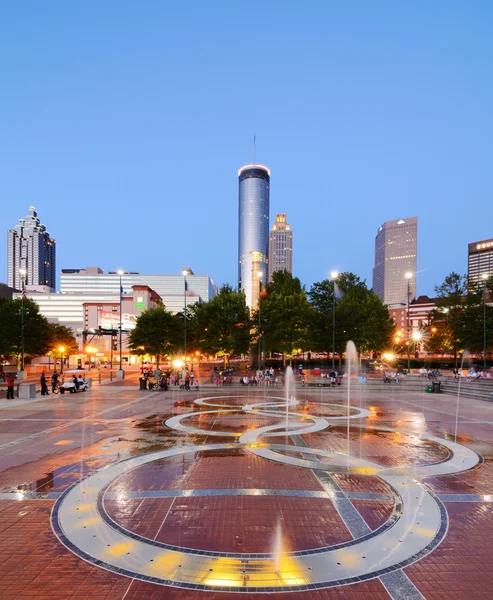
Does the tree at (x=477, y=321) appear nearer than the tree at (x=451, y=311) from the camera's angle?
Yes

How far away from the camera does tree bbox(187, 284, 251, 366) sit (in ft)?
141

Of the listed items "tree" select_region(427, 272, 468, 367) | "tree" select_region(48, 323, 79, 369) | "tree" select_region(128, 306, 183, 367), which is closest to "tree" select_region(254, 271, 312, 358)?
"tree" select_region(128, 306, 183, 367)

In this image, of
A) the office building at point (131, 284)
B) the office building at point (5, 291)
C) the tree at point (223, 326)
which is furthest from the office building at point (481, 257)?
the office building at point (5, 291)

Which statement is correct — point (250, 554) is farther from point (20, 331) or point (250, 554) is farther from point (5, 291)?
point (5, 291)

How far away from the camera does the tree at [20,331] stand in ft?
140

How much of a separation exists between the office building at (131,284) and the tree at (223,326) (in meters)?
90.1

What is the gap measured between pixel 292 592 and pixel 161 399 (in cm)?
2083

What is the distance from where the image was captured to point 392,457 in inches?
448

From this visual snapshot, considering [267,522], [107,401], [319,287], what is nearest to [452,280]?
[319,287]

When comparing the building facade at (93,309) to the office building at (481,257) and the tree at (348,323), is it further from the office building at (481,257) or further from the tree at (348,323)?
the office building at (481,257)

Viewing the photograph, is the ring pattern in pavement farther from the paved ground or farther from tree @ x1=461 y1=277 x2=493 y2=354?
tree @ x1=461 y1=277 x2=493 y2=354

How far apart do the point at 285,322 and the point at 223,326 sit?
25.0 feet

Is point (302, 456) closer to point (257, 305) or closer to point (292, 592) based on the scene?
point (292, 592)

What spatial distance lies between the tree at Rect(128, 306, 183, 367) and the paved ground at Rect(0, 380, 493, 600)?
30334 mm
